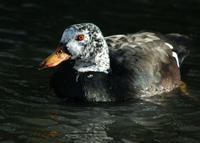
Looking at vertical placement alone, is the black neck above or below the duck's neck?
below

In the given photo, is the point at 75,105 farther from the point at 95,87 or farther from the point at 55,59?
the point at 55,59

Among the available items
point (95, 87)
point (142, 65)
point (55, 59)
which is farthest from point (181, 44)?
point (55, 59)

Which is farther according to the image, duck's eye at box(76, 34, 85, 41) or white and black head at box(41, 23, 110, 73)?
duck's eye at box(76, 34, 85, 41)

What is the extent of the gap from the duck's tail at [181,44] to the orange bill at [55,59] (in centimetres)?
218

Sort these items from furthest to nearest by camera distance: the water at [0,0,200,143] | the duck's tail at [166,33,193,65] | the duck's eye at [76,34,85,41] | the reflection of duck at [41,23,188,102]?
1. the duck's tail at [166,33,193,65]
2. the duck's eye at [76,34,85,41]
3. the reflection of duck at [41,23,188,102]
4. the water at [0,0,200,143]

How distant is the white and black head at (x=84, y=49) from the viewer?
11.0 meters

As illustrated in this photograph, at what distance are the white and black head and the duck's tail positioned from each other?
1599 millimetres

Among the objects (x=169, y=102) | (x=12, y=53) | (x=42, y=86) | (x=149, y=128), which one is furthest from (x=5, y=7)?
(x=149, y=128)

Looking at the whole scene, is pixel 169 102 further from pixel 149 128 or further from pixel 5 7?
pixel 5 7

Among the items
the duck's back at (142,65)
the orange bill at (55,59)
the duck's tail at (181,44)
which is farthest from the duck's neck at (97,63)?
the duck's tail at (181,44)

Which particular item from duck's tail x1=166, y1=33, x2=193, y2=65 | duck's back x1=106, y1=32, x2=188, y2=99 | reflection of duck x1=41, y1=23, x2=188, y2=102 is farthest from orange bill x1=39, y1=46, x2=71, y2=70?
duck's tail x1=166, y1=33, x2=193, y2=65

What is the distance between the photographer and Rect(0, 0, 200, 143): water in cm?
961

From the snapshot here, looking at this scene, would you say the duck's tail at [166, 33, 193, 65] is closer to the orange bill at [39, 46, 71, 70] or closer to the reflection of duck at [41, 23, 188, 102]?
the reflection of duck at [41, 23, 188, 102]

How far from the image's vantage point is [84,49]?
1116 cm
